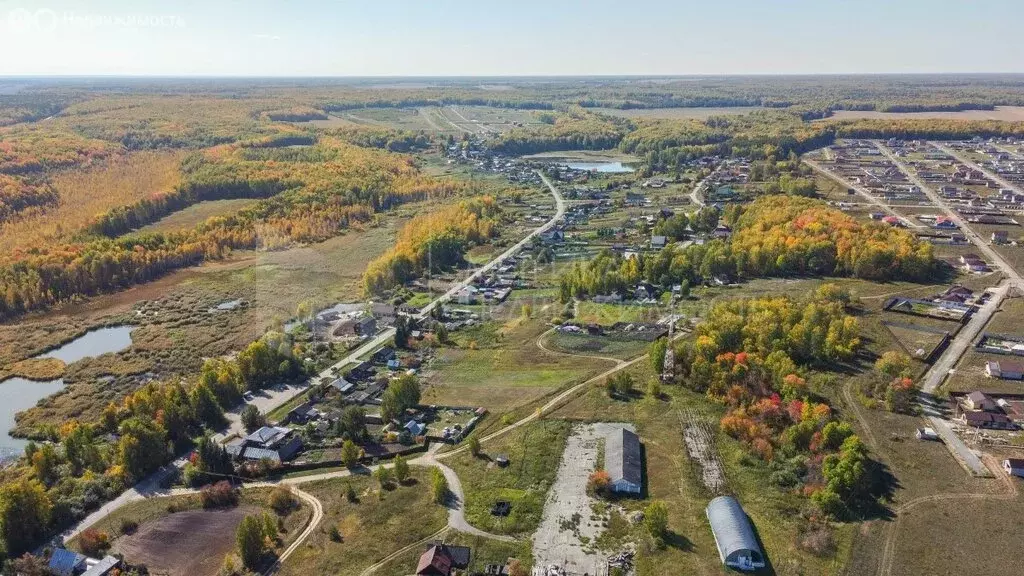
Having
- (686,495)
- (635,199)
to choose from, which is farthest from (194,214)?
(686,495)

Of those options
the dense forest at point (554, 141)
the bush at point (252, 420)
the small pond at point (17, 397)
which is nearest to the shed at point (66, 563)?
the bush at point (252, 420)

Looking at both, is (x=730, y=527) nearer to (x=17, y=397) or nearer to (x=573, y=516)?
(x=573, y=516)

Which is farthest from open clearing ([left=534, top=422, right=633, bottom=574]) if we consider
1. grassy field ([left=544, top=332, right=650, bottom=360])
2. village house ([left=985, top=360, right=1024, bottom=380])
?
village house ([left=985, top=360, right=1024, bottom=380])

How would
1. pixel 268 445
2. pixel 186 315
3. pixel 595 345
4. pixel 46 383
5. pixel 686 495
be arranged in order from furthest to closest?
1. pixel 186 315
2. pixel 595 345
3. pixel 46 383
4. pixel 268 445
5. pixel 686 495

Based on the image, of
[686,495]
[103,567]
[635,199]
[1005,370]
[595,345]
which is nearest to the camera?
[103,567]

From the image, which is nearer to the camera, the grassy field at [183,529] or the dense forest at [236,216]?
the grassy field at [183,529]

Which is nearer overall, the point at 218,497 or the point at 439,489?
the point at 439,489

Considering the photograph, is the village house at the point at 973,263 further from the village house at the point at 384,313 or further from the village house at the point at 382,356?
the village house at the point at 382,356
